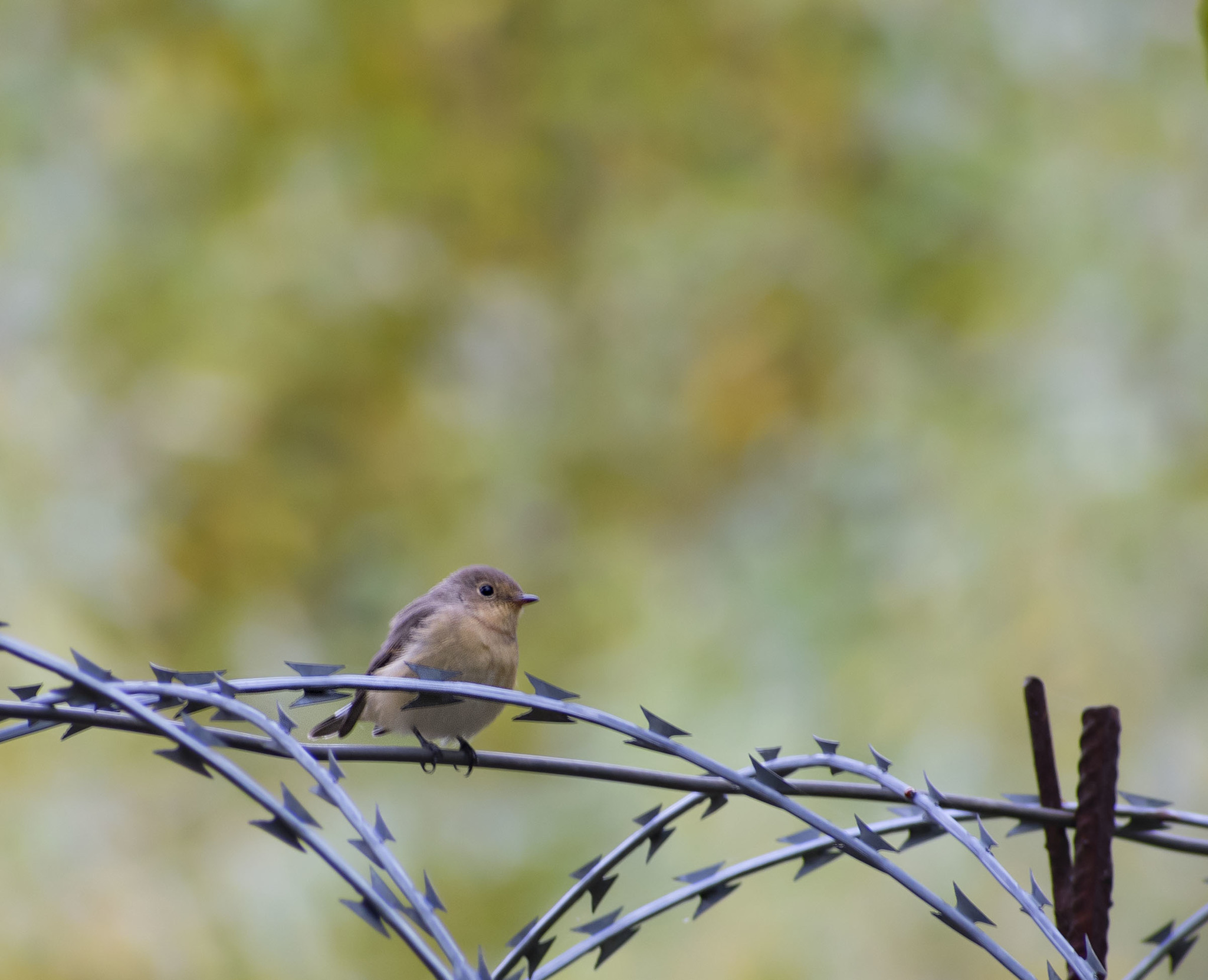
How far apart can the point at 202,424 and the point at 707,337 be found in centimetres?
189

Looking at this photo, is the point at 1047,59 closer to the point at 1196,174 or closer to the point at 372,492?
the point at 1196,174

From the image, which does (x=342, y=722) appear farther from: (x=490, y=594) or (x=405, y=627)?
(x=490, y=594)

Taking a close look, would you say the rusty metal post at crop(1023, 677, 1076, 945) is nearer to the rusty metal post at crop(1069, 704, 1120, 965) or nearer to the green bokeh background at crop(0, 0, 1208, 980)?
the rusty metal post at crop(1069, 704, 1120, 965)

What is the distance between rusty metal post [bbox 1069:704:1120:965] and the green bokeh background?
84.4 inches

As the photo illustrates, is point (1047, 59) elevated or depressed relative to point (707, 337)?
elevated

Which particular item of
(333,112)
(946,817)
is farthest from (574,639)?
(946,817)

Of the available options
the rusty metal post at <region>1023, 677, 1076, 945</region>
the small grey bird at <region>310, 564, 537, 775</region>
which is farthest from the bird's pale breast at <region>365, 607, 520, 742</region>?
the rusty metal post at <region>1023, 677, 1076, 945</region>

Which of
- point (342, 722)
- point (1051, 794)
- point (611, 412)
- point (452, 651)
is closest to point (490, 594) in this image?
point (452, 651)

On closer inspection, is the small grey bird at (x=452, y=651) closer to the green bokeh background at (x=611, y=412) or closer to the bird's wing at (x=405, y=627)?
the bird's wing at (x=405, y=627)

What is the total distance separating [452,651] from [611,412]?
2553 millimetres

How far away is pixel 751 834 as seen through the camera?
3.25m

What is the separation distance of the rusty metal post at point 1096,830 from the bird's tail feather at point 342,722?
125 centimetres

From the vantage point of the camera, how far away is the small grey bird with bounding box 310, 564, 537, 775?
1.94 meters

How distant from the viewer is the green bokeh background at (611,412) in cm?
321
